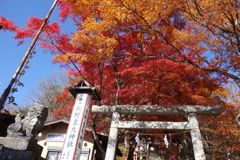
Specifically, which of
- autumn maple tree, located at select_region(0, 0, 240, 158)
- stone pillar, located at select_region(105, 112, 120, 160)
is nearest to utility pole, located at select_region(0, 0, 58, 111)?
autumn maple tree, located at select_region(0, 0, 240, 158)

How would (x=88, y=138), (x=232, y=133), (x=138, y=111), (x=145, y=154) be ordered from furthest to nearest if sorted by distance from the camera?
(x=145, y=154), (x=88, y=138), (x=232, y=133), (x=138, y=111)

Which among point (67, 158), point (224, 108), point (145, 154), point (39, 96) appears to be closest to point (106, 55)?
point (67, 158)

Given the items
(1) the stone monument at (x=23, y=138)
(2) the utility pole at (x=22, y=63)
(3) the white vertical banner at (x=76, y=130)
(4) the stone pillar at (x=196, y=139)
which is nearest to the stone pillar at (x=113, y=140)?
(3) the white vertical banner at (x=76, y=130)

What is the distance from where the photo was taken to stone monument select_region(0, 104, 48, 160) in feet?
19.1

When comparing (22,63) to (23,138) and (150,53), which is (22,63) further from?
(150,53)

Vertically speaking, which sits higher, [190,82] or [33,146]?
[190,82]

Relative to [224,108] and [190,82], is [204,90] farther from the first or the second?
[224,108]

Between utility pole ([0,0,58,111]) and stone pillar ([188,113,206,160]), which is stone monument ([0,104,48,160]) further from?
stone pillar ([188,113,206,160])

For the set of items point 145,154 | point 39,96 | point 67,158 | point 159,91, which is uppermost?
point 39,96

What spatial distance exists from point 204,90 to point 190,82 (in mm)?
970

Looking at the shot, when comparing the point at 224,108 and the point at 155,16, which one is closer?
the point at 155,16

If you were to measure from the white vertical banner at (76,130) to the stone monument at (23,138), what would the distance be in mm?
1692

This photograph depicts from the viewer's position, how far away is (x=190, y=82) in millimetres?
10242

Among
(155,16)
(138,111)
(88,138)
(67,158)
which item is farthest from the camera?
(88,138)
